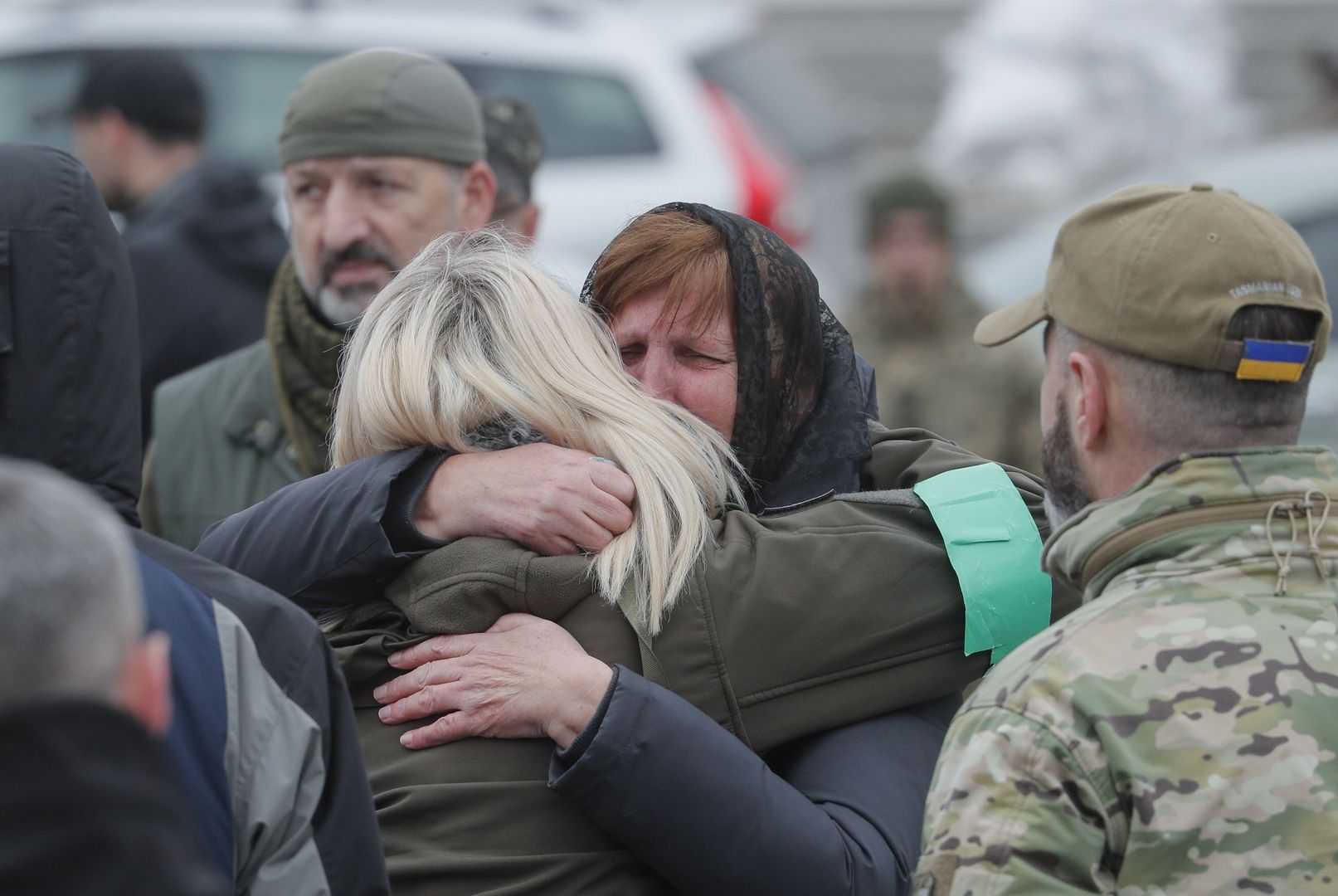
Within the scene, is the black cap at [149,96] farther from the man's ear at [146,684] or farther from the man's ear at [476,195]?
the man's ear at [146,684]

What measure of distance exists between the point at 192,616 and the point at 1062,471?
1011 mm

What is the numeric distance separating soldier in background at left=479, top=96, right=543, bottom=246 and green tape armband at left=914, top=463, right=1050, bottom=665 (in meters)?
2.06

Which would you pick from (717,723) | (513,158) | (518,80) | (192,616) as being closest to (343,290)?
(513,158)

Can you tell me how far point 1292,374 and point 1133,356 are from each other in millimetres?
172

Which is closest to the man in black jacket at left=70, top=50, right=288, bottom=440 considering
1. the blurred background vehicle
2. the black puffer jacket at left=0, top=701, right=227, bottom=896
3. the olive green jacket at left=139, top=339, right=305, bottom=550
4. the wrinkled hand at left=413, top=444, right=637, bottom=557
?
the olive green jacket at left=139, top=339, right=305, bottom=550

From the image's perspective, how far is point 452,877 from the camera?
1.98 metres

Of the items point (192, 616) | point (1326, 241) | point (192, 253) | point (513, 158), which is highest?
point (192, 616)

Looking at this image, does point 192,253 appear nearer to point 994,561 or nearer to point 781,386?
point 781,386

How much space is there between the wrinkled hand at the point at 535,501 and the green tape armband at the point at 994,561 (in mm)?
435

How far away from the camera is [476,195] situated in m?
3.84

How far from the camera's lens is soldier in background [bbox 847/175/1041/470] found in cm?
585

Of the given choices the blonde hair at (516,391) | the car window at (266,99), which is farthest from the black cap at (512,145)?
the car window at (266,99)

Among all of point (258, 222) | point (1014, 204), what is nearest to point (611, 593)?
point (258, 222)

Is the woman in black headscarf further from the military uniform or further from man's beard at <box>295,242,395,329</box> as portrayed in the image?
the military uniform
